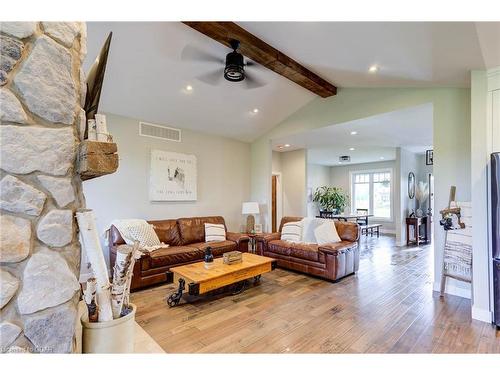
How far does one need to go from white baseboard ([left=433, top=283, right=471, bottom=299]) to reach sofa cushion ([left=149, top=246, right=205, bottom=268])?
3.52 metres

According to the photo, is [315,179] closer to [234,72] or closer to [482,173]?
[482,173]

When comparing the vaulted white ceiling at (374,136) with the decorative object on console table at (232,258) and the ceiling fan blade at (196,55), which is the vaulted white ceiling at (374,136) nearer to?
the ceiling fan blade at (196,55)

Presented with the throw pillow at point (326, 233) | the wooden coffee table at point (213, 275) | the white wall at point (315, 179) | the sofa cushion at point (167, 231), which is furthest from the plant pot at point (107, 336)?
the white wall at point (315, 179)

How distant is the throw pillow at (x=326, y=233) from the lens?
4520 mm

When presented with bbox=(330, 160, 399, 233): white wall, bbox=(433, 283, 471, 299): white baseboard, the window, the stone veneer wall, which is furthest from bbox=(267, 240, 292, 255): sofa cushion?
the window

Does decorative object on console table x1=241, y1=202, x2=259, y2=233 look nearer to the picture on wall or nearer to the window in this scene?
the picture on wall

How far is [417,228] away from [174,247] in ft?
20.7

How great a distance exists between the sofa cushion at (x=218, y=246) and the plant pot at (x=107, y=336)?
307cm

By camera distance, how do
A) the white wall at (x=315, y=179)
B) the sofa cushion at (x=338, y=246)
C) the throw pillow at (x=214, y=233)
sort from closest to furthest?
1. the sofa cushion at (x=338, y=246)
2. the throw pillow at (x=214, y=233)
3. the white wall at (x=315, y=179)

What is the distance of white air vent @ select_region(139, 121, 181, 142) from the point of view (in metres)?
4.82

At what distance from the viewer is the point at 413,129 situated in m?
5.30
